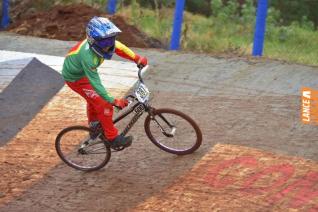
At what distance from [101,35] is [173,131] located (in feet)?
5.19

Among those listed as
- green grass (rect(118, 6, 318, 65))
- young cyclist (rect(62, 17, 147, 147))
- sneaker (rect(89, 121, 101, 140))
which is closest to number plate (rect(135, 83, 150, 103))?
young cyclist (rect(62, 17, 147, 147))

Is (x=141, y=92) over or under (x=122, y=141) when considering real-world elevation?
over

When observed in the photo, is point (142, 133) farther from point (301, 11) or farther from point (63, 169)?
point (301, 11)

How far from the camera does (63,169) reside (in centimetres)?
746

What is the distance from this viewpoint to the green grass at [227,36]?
477 inches

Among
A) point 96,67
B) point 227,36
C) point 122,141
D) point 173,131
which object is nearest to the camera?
point 96,67

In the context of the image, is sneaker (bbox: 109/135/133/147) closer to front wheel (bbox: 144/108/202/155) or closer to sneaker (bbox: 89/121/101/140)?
sneaker (bbox: 89/121/101/140)

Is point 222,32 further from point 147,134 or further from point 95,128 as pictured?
point 95,128

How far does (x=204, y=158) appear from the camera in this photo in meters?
7.14

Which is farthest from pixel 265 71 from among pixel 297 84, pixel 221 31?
pixel 221 31

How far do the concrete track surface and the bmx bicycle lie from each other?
16 centimetres

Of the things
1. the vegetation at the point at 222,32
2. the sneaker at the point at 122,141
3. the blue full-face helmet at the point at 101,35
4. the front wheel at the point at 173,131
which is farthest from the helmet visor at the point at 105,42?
the vegetation at the point at 222,32

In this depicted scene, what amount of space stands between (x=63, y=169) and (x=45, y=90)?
2.89m

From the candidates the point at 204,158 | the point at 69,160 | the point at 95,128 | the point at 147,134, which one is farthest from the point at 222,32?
the point at 95,128
